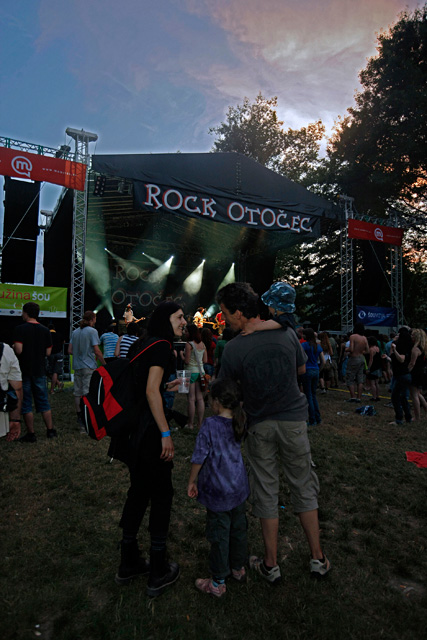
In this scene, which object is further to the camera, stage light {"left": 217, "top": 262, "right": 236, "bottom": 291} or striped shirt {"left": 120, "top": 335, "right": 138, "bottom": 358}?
stage light {"left": 217, "top": 262, "right": 236, "bottom": 291}

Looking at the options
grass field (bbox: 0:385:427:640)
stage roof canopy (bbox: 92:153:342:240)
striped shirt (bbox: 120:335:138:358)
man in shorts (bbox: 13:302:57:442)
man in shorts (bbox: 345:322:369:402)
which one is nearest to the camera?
grass field (bbox: 0:385:427:640)

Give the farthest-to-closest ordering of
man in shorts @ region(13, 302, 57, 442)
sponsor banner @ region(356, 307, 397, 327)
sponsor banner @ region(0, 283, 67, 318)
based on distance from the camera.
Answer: sponsor banner @ region(356, 307, 397, 327)
sponsor banner @ region(0, 283, 67, 318)
man in shorts @ region(13, 302, 57, 442)

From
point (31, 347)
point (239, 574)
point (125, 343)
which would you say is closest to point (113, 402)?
point (239, 574)

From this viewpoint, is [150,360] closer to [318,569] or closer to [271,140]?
[318,569]

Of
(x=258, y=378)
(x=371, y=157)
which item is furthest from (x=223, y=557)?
(x=371, y=157)

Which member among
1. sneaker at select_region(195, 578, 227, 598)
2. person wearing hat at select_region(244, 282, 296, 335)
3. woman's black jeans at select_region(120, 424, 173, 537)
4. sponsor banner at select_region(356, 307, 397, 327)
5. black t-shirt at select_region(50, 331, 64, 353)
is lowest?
sneaker at select_region(195, 578, 227, 598)

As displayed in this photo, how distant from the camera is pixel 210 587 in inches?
86.0

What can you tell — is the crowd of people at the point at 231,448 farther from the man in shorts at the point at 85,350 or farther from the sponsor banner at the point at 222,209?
the sponsor banner at the point at 222,209

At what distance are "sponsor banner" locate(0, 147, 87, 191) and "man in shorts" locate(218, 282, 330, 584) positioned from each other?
1023cm

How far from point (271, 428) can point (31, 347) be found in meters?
4.20

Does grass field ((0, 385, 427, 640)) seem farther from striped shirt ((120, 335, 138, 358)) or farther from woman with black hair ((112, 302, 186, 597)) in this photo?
striped shirt ((120, 335, 138, 358))

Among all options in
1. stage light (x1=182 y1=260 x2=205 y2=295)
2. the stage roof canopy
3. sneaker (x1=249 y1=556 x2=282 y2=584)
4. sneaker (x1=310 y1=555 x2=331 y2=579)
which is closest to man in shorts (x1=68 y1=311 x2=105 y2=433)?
sneaker (x1=249 y1=556 x2=282 y2=584)

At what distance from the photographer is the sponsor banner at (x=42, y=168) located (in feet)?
32.9

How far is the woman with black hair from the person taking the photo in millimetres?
2170
